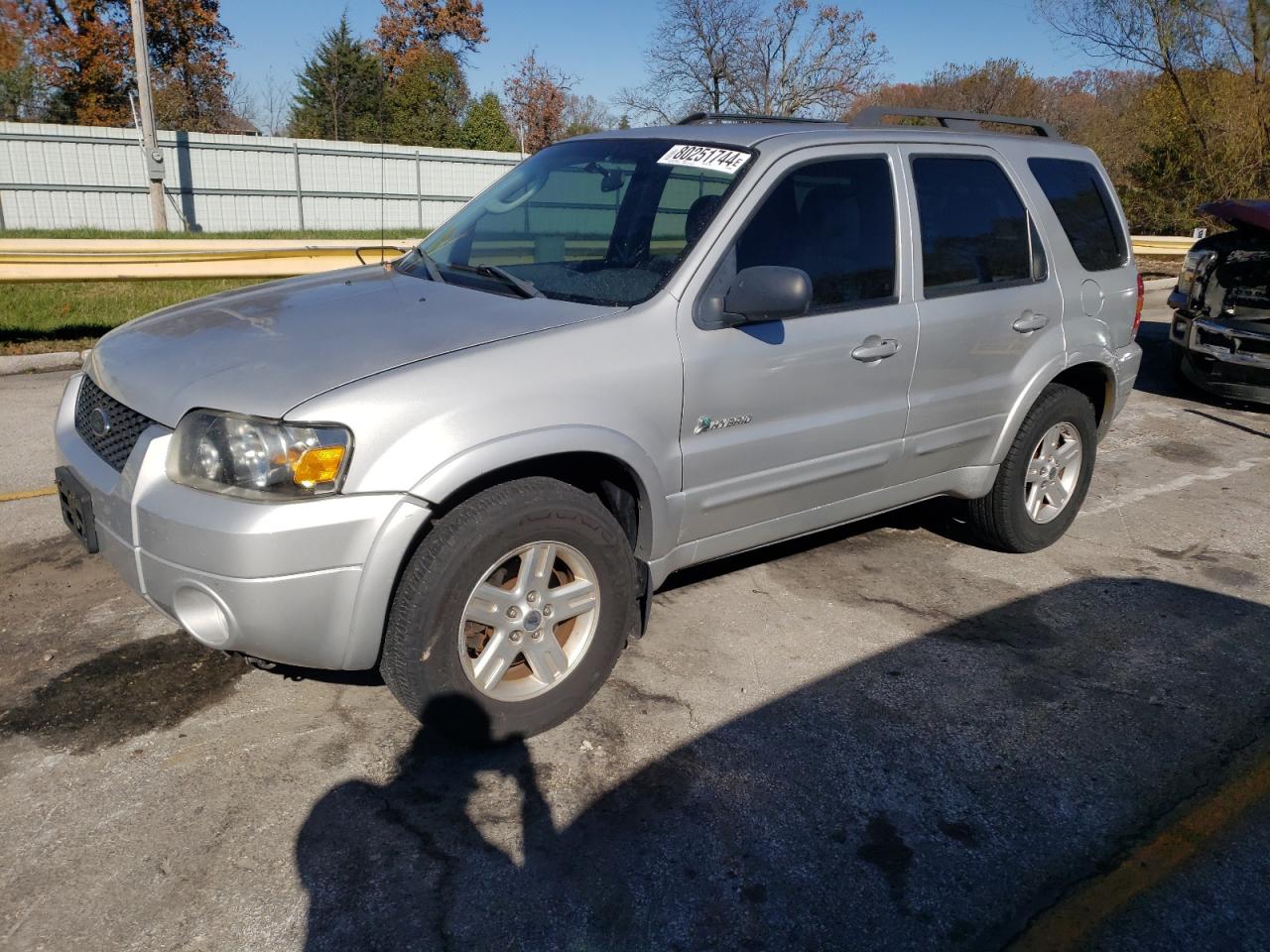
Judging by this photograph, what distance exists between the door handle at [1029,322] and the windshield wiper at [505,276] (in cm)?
217

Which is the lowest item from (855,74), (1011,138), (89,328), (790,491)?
(89,328)

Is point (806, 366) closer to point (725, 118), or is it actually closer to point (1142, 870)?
A: point (725, 118)

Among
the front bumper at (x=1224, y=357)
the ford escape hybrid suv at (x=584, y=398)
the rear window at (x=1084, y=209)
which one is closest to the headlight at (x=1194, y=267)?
the front bumper at (x=1224, y=357)

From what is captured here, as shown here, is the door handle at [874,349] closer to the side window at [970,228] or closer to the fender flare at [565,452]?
the side window at [970,228]

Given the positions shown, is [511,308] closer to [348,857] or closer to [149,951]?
[348,857]

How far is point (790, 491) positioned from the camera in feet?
12.9

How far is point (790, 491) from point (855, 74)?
2853 cm

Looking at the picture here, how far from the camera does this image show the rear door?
4.23 meters

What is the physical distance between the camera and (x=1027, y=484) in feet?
16.4

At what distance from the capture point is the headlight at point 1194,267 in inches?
326

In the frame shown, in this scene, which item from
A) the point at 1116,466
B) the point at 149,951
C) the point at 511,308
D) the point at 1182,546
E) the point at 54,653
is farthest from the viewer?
the point at 1116,466

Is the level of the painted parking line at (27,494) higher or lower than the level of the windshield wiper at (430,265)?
lower

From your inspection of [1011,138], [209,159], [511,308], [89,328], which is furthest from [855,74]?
[511,308]

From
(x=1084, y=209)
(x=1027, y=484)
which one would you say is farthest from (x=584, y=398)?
(x=1084, y=209)
